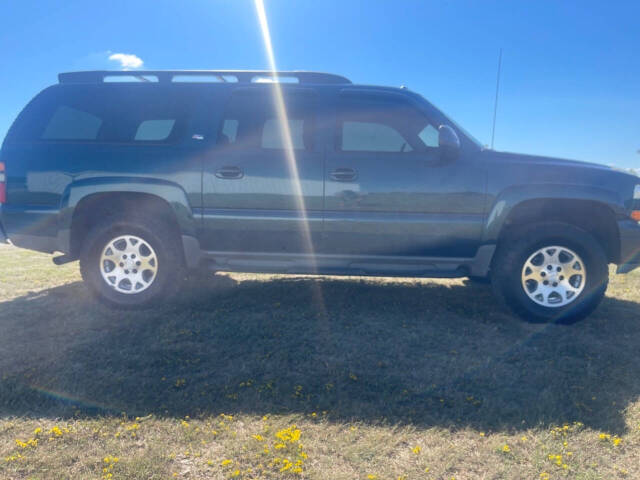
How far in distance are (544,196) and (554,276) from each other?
733 millimetres

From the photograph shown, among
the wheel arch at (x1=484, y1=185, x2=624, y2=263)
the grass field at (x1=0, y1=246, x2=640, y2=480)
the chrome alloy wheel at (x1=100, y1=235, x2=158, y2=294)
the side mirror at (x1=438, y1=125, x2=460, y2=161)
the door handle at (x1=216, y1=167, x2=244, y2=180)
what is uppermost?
the side mirror at (x1=438, y1=125, x2=460, y2=161)

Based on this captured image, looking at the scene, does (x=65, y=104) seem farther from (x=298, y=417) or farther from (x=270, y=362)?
(x=298, y=417)

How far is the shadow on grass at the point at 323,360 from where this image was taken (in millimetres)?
2436

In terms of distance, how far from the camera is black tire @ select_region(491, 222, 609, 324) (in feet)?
12.2

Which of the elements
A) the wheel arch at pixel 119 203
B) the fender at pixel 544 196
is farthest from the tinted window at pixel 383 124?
the wheel arch at pixel 119 203

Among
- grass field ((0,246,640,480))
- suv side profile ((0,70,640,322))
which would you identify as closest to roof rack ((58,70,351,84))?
suv side profile ((0,70,640,322))

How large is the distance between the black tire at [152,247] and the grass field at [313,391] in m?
0.15

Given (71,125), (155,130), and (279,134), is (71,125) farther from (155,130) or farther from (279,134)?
(279,134)

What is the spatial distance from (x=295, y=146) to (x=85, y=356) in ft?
7.77

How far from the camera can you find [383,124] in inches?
156

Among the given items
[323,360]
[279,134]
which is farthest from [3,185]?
[323,360]

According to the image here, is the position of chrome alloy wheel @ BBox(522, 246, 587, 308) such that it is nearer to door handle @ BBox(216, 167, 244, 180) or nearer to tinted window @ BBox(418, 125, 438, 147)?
tinted window @ BBox(418, 125, 438, 147)

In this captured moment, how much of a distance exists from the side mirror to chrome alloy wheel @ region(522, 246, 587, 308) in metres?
1.17

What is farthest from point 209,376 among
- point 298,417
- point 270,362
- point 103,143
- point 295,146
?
point 103,143
